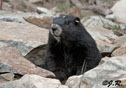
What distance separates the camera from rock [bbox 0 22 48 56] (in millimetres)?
8070

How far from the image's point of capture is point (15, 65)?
259 inches

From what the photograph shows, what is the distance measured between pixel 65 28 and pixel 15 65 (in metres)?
1.40

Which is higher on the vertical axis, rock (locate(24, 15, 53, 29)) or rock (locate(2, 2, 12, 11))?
rock (locate(24, 15, 53, 29))

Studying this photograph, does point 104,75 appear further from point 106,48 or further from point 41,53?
point 106,48

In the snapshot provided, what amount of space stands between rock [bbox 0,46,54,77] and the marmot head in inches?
32.5

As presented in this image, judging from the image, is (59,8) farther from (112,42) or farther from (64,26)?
(64,26)

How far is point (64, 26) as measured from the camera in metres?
7.69

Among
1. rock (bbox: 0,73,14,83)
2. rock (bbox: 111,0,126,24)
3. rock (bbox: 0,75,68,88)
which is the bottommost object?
rock (bbox: 111,0,126,24)

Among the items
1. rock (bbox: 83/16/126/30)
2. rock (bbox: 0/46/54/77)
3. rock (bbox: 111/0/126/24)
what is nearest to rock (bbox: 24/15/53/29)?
rock (bbox: 83/16/126/30)

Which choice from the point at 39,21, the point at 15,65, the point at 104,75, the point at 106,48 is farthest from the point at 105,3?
the point at 104,75

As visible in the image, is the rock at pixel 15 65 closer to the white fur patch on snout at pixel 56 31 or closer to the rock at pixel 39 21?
the white fur patch on snout at pixel 56 31

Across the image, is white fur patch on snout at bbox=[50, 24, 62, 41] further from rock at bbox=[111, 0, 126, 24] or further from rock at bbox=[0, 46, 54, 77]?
rock at bbox=[111, 0, 126, 24]

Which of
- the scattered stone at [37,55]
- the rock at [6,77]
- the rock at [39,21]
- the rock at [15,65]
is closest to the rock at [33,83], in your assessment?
the rock at [6,77]

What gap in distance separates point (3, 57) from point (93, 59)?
5.39ft
